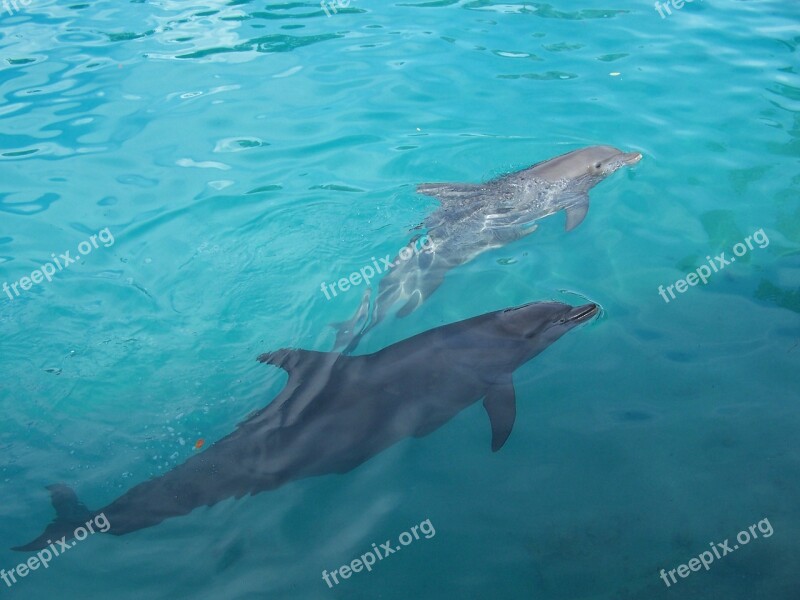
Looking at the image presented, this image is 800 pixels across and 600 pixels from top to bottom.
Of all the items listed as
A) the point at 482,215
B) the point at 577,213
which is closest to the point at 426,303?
the point at 482,215

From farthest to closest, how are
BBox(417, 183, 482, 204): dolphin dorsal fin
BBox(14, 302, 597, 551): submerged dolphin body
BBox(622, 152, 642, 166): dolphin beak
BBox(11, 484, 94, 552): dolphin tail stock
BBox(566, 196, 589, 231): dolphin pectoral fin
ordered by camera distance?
1. BBox(622, 152, 642, 166): dolphin beak
2. BBox(417, 183, 482, 204): dolphin dorsal fin
3. BBox(566, 196, 589, 231): dolphin pectoral fin
4. BBox(14, 302, 597, 551): submerged dolphin body
5. BBox(11, 484, 94, 552): dolphin tail stock

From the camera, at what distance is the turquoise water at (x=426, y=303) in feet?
14.1

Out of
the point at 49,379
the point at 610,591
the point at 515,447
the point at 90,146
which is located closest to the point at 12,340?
the point at 49,379

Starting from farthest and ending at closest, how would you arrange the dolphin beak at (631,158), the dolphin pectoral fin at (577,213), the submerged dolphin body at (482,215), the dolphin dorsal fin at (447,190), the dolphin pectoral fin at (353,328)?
the dolphin beak at (631,158), the dolphin dorsal fin at (447,190), the dolphin pectoral fin at (577,213), the submerged dolphin body at (482,215), the dolphin pectoral fin at (353,328)

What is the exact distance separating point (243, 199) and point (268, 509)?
15.7 ft

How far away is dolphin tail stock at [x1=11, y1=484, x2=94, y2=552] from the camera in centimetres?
442

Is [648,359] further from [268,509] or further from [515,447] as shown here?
[268,509]

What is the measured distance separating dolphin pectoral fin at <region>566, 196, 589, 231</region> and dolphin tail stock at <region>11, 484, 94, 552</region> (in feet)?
17.3

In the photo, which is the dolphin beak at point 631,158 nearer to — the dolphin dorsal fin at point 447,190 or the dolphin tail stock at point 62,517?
the dolphin dorsal fin at point 447,190

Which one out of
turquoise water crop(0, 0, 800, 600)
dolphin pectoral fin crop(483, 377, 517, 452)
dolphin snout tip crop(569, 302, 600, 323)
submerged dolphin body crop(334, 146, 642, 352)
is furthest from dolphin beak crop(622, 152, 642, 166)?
dolphin pectoral fin crop(483, 377, 517, 452)

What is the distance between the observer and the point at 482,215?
7.24 metres

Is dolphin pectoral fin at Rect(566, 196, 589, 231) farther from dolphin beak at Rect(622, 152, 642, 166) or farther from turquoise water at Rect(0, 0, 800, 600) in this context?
dolphin beak at Rect(622, 152, 642, 166)

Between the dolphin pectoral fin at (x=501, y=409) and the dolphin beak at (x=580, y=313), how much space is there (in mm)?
860

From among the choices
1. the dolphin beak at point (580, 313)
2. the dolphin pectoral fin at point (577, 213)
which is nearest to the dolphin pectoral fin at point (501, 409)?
the dolphin beak at point (580, 313)
